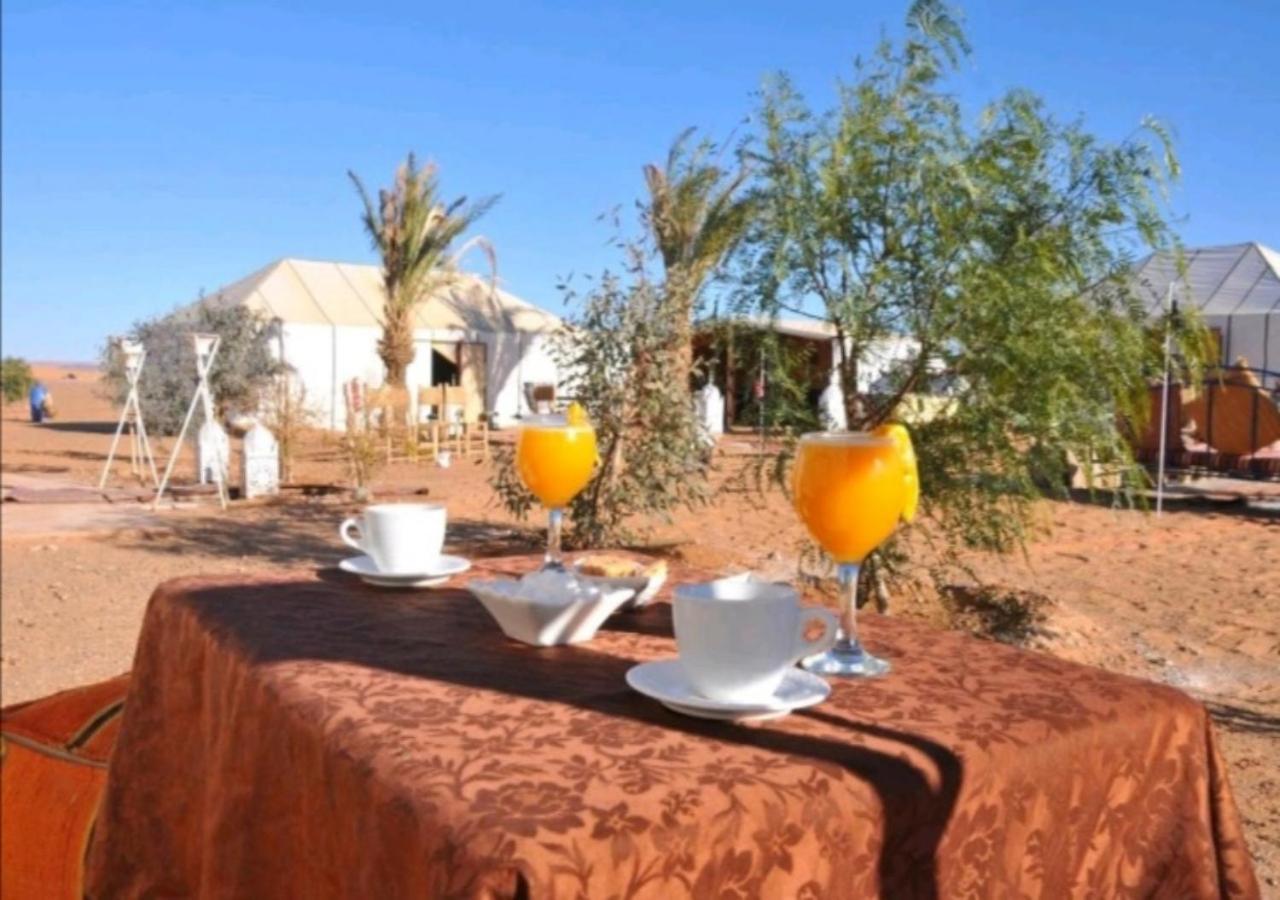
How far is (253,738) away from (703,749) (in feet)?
1.26

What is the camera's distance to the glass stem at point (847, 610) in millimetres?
955

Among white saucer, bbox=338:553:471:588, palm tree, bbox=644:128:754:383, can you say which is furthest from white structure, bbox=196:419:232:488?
white saucer, bbox=338:553:471:588

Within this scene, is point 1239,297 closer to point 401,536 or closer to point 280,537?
point 401,536

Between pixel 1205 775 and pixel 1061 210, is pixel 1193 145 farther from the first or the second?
pixel 1205 775

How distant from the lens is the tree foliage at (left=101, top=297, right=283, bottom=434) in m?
10.1

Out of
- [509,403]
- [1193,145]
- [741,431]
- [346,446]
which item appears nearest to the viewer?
[1193,145]

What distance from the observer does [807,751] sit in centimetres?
72

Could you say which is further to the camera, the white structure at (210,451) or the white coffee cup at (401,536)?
the white structure at (210,451)

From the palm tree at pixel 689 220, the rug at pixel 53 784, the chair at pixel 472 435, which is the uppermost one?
the palm tree at pixel 689 220

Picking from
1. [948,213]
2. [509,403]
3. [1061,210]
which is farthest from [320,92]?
[509,403]

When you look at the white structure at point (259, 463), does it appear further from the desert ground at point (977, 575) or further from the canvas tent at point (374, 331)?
the canvas tent at point (374, 331)

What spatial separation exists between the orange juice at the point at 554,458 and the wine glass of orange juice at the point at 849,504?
0.36 m

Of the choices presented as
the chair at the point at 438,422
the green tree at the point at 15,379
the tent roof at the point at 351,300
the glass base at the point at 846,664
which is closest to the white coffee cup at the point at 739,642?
the glass base at the point at 846,664

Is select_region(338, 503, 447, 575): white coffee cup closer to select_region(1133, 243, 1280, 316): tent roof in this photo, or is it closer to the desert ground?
the desert ground
